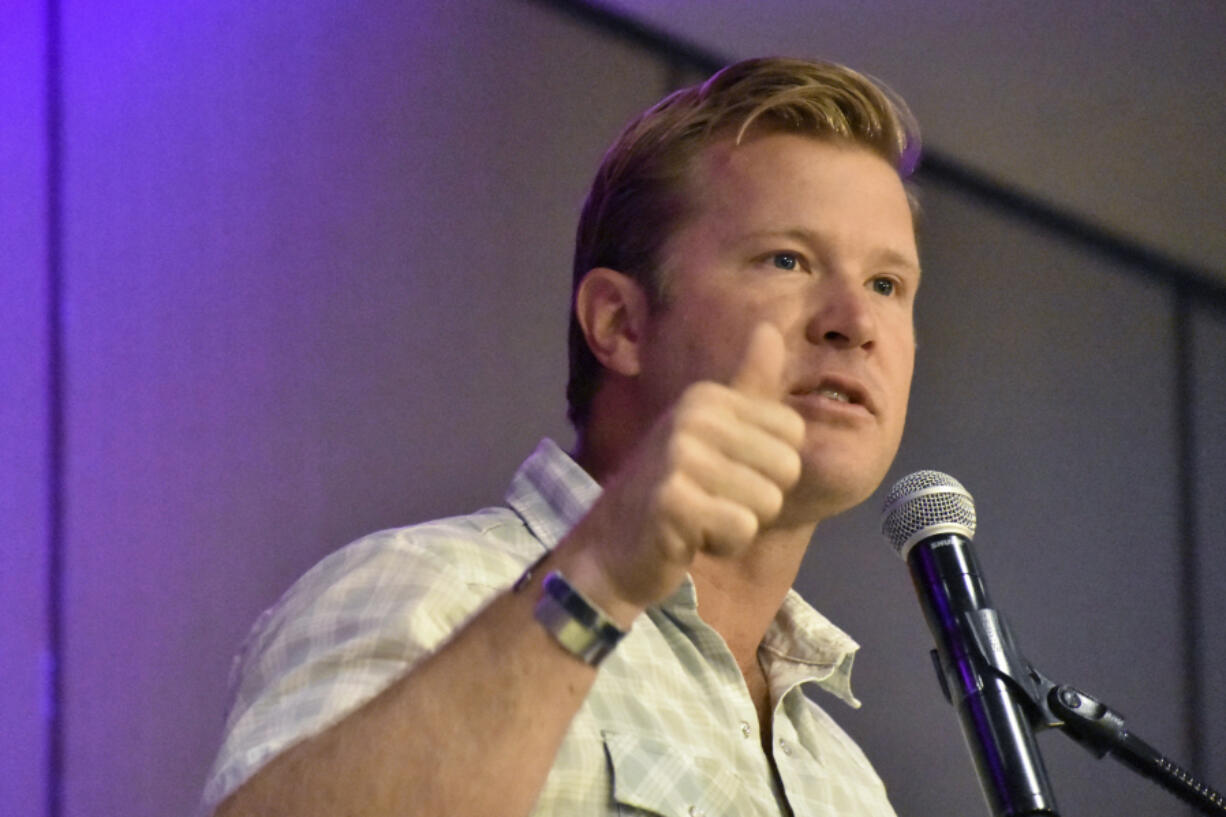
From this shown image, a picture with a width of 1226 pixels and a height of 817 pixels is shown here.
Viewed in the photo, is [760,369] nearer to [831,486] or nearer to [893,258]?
[831,486]

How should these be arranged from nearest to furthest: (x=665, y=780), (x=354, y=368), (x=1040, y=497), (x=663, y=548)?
(x=663, y=548), (x=665, y=780), (x=354, y=368), (x=1040, y=497)

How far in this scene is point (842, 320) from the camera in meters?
1.42

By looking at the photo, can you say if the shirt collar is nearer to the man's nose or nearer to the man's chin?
the man's chin

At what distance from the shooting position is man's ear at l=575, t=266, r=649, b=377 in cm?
157

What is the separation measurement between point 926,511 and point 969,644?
16 cm

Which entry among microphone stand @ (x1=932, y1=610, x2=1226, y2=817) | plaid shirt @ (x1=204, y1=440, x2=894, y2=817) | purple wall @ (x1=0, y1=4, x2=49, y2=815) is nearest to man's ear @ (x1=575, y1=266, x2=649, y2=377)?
plaid shirt @ (x1=204, y1=440, x2=894, y2=817)

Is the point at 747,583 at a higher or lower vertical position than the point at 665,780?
higher

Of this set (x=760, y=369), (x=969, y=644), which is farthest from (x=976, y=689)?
(x=760, y=369)

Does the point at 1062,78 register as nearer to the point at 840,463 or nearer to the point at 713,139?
the point at 713,139

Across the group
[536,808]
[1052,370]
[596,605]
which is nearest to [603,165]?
[536,808]

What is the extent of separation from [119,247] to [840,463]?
100 centimetres

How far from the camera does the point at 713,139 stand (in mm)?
1630

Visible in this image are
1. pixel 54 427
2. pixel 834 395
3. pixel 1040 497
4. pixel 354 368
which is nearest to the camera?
pixel 834 395

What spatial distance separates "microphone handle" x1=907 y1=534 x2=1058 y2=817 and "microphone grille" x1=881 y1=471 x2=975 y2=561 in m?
0.01
